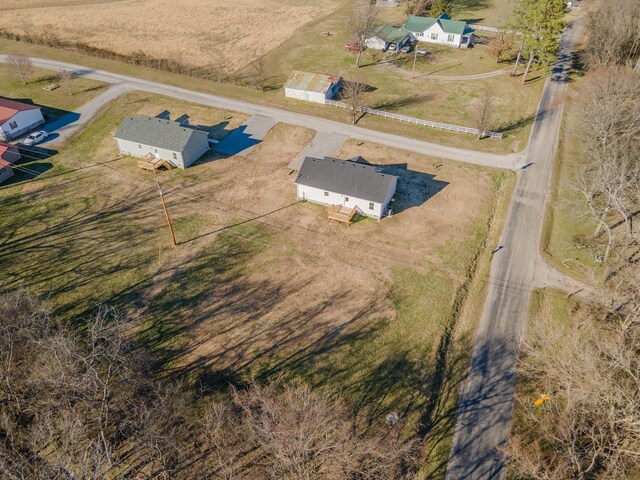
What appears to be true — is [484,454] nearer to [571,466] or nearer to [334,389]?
[571,466]

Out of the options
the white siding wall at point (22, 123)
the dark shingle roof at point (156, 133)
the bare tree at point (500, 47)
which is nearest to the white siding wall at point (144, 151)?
the dark shingle roof at point (156, 133)

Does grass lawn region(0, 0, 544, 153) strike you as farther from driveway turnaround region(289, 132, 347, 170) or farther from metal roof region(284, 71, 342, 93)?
driveway turnaround region(289, 132, 347, 170)

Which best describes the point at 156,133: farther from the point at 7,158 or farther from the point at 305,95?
the point at 305,95

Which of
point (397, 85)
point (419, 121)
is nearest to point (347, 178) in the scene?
point (419, 121)

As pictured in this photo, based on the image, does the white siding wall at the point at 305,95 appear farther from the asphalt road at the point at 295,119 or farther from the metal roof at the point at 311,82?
the asphalt road at the point at 295,119

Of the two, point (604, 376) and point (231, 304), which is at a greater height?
point (604, 376)

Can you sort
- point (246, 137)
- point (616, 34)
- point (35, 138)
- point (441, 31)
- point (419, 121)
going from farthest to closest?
point (441, 31), point (616, 34), point (419, 121), point (246, 137), point (35, 138)

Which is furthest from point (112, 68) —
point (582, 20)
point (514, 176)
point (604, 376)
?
point (582, 20)
